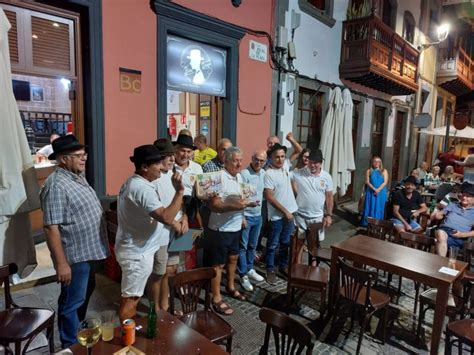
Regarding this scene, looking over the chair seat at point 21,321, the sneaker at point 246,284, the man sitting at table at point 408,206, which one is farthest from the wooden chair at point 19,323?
the man sitting at table at point 408,206

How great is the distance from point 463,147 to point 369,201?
1775cm

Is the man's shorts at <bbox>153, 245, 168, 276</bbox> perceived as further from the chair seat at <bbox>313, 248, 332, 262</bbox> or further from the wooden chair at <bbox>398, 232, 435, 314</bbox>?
the wooden chair at <bbox>398, 232, 435, 314</bbox>

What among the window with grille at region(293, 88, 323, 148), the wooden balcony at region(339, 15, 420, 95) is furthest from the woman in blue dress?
the wooden balcony at region(339, 15, 420, 95)

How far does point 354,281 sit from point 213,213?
170cm

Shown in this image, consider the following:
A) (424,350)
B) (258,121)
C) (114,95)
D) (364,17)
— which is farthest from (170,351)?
(364,17)

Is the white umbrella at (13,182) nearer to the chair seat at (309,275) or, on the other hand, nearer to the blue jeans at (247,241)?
the blue jeans at (247,241)

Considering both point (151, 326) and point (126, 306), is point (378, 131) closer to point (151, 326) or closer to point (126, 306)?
point (126, 306)

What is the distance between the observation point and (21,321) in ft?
8.86

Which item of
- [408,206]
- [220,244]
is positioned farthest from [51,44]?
[408,206]

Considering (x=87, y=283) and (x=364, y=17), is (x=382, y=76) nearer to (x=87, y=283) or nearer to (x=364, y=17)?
(x=364, y=17)

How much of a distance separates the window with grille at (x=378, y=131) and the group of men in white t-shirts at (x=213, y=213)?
673 centimetres

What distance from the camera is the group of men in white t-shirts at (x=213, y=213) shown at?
290 centimetres

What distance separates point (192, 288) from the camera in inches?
119

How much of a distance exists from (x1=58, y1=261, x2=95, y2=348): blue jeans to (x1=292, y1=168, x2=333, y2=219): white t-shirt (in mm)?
3217
